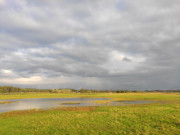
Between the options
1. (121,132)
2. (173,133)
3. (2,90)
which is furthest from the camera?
(2,90)

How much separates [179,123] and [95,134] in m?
11.0

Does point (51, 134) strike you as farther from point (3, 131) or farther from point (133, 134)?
point (133, 134)

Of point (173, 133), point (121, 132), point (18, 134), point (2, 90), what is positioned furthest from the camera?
point (2, 90)

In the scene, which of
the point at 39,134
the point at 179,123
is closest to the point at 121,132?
the point at 179,123

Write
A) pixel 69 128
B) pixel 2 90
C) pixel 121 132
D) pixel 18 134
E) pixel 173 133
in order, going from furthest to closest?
pixel 2 90 < pixel 69 128 < pixel 18 134 < pixel 121 132 < pixel 173 133

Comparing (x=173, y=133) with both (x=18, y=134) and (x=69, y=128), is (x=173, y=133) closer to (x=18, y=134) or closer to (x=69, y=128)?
(x=69, y=128)

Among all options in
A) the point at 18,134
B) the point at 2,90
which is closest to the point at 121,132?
the point at 18,134

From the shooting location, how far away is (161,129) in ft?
47.6

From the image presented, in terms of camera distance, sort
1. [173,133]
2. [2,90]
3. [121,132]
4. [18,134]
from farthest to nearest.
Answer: [2,90], [18,134], [121,132], [173,133]

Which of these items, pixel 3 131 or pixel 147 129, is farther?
pixel 3 131

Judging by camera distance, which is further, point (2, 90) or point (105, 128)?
point (2, 90)

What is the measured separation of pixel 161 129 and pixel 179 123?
3.34 metres

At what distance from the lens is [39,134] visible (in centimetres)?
1496

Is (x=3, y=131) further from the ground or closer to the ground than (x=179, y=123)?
closer to the ground
